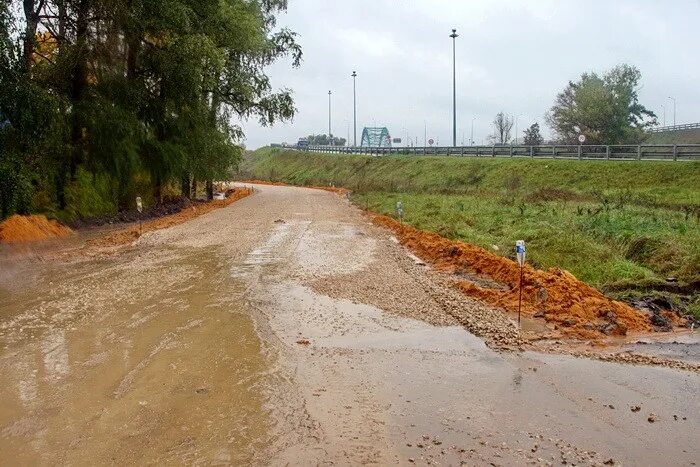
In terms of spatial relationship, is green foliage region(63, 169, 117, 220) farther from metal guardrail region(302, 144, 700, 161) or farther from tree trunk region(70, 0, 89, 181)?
metal guardrail region(302, 144, 700, 161)

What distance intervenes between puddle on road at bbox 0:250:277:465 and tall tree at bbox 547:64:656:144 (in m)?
51.3

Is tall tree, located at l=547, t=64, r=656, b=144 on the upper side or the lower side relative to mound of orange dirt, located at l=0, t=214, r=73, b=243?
upper

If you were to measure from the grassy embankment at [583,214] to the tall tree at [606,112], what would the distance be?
14.6 metres

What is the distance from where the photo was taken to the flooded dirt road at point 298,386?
4.93 m

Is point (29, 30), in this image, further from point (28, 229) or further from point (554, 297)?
point (554, 297)

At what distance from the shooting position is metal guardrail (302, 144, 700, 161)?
32625 millimetres

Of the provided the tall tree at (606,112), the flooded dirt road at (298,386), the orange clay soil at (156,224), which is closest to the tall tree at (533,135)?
the tall tree at (606,112)

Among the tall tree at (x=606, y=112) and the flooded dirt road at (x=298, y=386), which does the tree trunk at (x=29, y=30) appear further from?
the tall tree at (x=606, y=112)

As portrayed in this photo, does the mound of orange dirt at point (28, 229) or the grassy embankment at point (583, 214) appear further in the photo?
the mound of orange dirt at point (28, 229)

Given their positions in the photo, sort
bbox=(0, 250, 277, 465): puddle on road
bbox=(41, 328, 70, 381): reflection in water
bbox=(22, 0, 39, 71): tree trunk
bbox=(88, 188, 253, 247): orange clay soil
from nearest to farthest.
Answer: bbox=(0, 250, 277, 465): puddle on road < bbox=(41, 328, 70, 381): reflection in water < bbox=(88, 188, 253, 247): orange clay soil < bbox=(22, 0, 39, 71): tree trunk

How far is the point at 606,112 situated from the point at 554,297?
50.2 meters

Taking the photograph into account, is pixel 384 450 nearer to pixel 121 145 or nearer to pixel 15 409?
pixel 15 409

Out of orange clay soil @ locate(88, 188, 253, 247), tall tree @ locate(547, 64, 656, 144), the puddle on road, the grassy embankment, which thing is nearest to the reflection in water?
the puddle on road

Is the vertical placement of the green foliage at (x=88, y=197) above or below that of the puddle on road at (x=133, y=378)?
above
